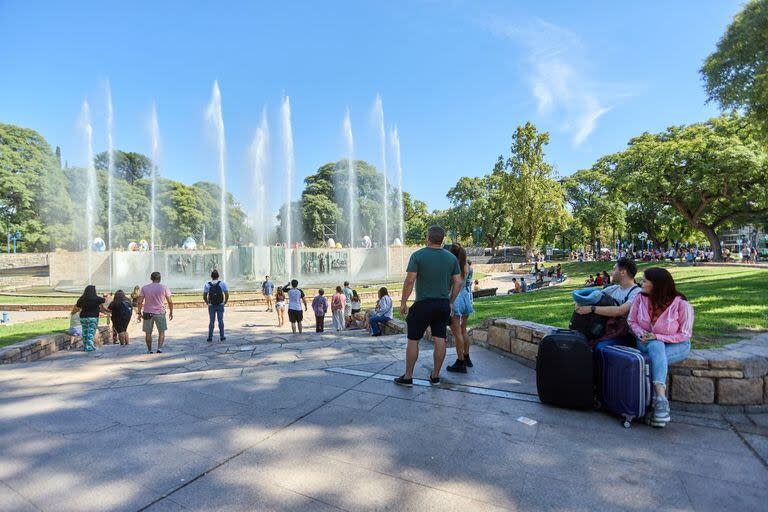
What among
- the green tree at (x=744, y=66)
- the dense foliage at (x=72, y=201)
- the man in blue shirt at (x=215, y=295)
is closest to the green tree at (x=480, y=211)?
the dense foliage at (x=72, y=201)

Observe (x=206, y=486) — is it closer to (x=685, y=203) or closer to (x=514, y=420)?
(x=514, y=420)

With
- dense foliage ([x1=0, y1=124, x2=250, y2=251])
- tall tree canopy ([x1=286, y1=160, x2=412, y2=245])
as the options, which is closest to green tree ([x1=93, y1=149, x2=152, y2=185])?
dense foliage ([x1=0, y1=124, x2=250, y2=251])

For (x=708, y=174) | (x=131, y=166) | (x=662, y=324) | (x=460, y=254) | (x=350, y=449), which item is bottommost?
(x=350, y=449)

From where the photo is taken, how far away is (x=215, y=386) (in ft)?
14.7

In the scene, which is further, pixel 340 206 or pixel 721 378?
pixel 340 206

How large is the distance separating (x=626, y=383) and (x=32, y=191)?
47.6 m

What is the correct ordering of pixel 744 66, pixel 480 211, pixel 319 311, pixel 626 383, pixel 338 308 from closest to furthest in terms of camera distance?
pixel 626 383 < pixel 319 311 < pixel 338 308 < pixel 744 66 < pixel 480 211

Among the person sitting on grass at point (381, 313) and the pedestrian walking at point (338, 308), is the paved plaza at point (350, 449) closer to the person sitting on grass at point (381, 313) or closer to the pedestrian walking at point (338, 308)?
the person sitting on grass at point (381, 313)

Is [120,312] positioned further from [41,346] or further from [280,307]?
[280,307]

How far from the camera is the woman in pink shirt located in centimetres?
357

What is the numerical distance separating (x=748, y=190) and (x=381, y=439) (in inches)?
1354

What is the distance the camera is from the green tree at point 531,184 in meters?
41.0

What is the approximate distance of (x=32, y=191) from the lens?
3662cm

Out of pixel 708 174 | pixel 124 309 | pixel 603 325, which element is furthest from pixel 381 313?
pixel 708 174
